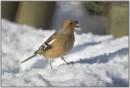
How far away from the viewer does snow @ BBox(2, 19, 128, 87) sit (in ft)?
16.6

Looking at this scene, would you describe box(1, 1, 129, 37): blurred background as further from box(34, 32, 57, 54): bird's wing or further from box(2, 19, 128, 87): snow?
box(34, 32, 57, 54): bird's wing

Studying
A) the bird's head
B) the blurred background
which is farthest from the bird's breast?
the blurred background

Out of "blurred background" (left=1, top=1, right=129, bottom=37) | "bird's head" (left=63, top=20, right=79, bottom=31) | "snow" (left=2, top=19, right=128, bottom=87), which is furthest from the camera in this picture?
"blurred background" (left=1, top=1, right=129, bottom=37)

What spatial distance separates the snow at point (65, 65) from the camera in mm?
5054

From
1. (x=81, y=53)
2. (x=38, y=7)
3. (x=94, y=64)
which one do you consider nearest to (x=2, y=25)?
(x=38, y=7)

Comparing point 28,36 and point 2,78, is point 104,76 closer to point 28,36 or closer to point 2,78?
point 2,78

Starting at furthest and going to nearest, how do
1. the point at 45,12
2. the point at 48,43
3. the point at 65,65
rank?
the point at 45,12 → the point at 48,43 → the point at 65,65

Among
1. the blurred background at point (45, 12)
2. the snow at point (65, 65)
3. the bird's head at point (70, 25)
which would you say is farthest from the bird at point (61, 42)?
the blurred background at point (45, 12)

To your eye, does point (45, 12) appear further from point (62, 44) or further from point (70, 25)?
point (62, 44)

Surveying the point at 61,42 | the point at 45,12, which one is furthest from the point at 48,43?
the point at 45,12

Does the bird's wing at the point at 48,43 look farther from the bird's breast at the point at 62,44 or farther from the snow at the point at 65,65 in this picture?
the snow at the point at 65,65

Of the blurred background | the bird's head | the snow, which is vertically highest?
the bird's head

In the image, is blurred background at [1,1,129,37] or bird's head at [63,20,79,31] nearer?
bird's head at [63,20,79,31]

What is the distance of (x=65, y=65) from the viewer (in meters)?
5.64
